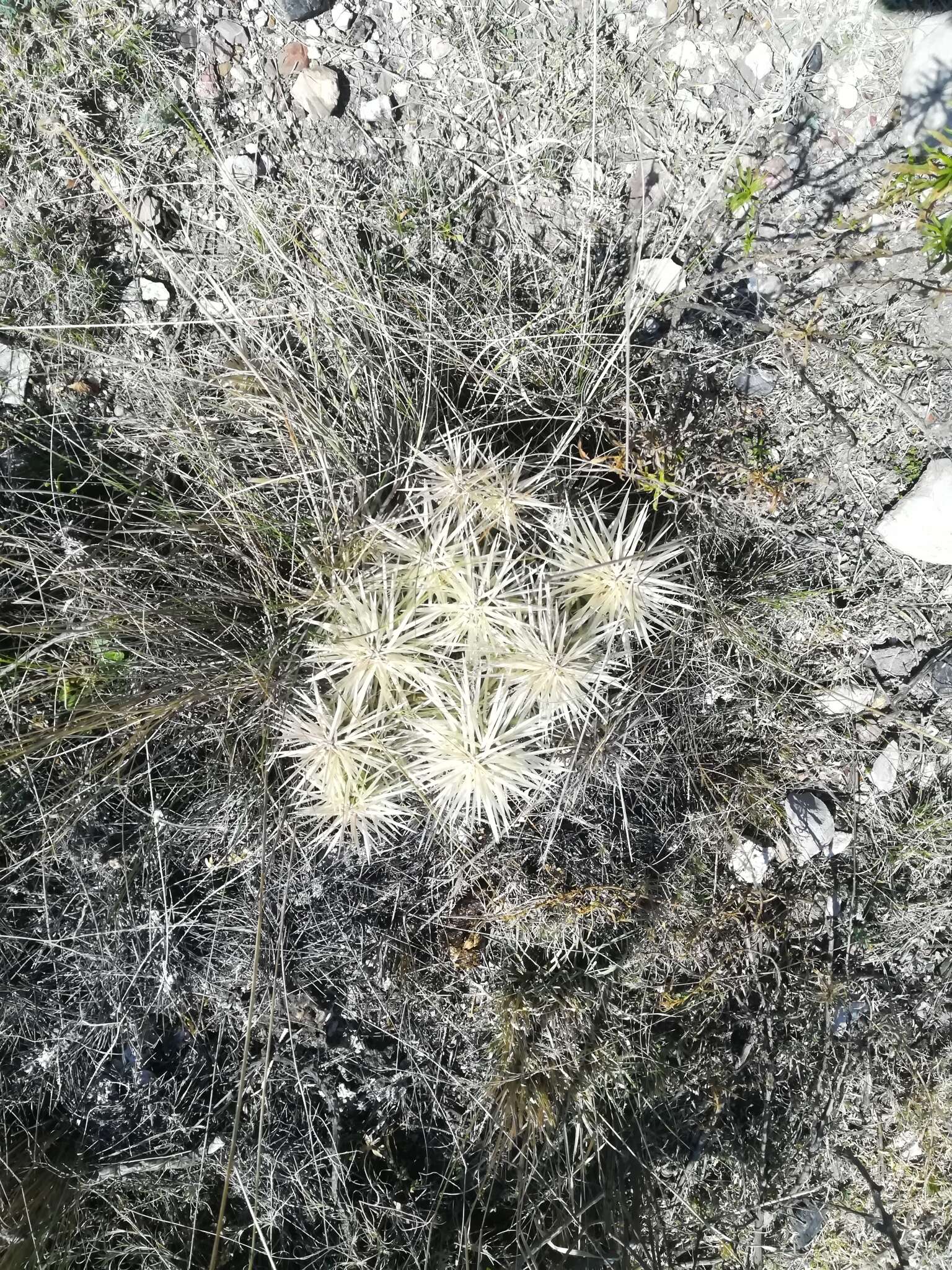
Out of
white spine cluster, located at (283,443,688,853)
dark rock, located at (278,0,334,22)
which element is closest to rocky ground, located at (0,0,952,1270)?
dark rock, located at (278,0,334,22)

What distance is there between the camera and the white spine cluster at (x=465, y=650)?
51.1 inches

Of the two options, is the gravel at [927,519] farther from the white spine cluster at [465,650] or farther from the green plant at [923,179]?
the white spine cluster at [465,650]

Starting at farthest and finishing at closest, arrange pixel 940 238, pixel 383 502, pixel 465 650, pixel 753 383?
pixel 753 383 → pixel 383 502 → pixel 940 238 → pixel 465 650

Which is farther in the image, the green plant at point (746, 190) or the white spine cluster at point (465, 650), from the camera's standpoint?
the green plant at point (746, 190)

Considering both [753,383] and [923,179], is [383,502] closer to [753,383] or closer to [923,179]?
[753,383]

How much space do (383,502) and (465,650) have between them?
1.80ft

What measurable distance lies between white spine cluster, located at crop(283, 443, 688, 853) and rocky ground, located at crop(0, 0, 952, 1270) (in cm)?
37

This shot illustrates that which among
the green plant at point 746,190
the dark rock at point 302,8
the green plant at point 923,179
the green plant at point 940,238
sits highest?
the green plant at point 923,179

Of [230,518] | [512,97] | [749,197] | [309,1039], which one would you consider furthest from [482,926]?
[512,97]

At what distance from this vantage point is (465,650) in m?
1.35

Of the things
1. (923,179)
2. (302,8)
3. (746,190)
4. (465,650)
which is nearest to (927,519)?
(923,179)

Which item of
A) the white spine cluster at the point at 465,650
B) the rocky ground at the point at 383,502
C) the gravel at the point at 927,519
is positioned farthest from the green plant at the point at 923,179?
the white spine cluster at the point at 465,650

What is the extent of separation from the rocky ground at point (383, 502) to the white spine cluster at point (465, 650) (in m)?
0.37

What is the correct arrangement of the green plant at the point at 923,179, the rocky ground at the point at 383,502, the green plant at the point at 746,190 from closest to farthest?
the green plant at the point at 923,179, the green plant at the point at 746,190, the rocky ground at the point at 383,502
